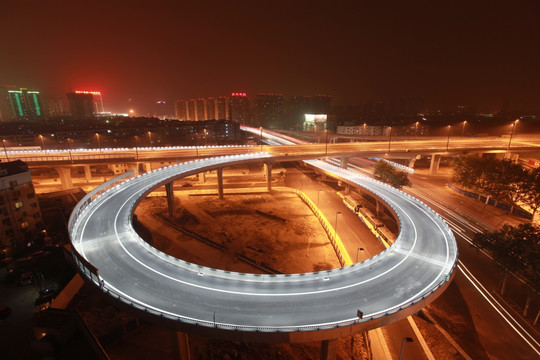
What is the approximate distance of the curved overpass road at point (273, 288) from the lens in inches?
635

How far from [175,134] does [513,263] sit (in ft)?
355

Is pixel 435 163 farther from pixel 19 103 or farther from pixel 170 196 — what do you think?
pixel 19 103

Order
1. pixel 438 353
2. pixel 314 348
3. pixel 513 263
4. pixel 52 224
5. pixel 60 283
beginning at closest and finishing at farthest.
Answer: pixel 438 353, pixel 314 348, pixel 513 263, pixel 60 283, pixel 52 224

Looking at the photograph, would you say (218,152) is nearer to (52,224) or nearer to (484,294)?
(52,224)

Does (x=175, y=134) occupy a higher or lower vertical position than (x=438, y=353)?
higher

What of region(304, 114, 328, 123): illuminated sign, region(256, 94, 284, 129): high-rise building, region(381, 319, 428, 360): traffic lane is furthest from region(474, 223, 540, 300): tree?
region(256, 94, 284, 129): high-rise building

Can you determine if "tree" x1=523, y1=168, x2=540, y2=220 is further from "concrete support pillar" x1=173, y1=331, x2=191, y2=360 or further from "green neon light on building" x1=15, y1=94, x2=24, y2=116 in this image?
"green neon light on building" x1=15, y1=94, x2=24, y2=116

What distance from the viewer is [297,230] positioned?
141 ft

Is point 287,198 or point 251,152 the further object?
point 251,152

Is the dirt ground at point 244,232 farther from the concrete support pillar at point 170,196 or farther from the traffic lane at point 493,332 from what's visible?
the traffic lane at point 493,332

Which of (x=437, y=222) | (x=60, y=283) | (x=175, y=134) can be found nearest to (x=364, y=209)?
(x=437, y=222)

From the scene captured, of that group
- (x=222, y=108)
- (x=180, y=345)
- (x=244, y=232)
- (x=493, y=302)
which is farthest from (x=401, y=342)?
(x=222, y=108)

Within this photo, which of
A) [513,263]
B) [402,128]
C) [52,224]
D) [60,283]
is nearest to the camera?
[513,263]

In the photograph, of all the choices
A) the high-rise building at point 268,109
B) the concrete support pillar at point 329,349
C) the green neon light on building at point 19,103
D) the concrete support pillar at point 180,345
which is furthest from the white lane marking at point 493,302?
the green neon light on building at point 19,103
